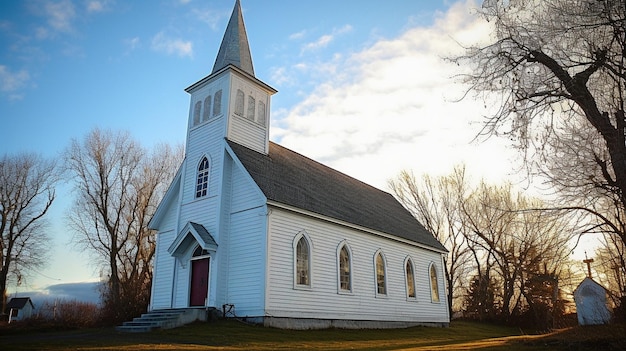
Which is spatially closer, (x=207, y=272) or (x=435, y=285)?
(x=207, y=272)

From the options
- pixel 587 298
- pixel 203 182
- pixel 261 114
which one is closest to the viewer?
pixel 203 182

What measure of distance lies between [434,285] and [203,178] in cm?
1663

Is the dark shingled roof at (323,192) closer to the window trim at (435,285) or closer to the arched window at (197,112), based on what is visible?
the window trim at (435,285)

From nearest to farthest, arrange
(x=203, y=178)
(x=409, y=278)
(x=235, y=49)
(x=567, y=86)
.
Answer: (x=567, y=86)
(x=203, y=178)
(x=235, y=49)
(x=409, y=278)

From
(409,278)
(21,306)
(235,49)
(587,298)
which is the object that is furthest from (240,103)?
(21,306)

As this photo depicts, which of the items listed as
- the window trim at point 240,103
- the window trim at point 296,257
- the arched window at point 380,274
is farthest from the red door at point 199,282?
the arched window at point 380,274

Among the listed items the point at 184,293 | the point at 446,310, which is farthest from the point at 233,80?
the point at 446,310

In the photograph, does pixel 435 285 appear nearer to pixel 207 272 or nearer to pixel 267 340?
pixel 207 272

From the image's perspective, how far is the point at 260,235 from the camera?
58.9ft

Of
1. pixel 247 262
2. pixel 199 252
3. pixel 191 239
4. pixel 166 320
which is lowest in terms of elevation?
pixel 166 320

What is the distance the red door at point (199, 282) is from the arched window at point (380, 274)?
29.4 feet

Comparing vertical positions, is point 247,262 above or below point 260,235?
below

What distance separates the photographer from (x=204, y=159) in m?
21.6

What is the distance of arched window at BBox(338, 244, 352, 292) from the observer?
21062mm
